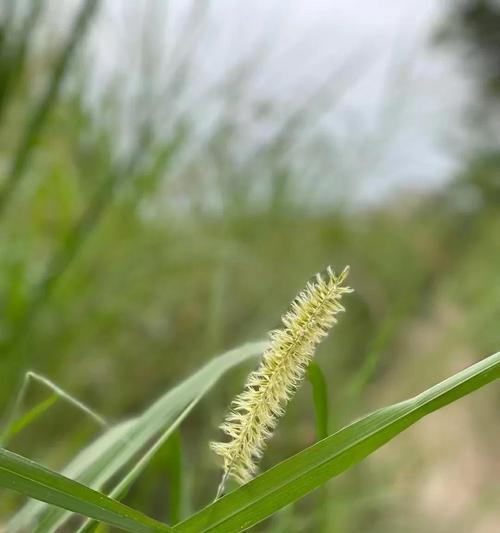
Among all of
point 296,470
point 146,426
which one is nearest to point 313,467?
point 296,470

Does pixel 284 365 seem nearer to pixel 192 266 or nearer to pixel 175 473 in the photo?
pixel 175 473

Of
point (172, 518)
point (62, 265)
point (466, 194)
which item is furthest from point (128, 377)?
point (466, 194)

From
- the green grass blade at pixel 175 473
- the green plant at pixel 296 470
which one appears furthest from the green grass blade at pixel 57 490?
the green grass blade at pixel 175 473

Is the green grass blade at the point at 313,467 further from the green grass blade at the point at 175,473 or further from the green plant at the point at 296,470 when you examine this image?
the green grass blade at the point at 175,473

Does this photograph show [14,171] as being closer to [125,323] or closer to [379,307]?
[125,323]

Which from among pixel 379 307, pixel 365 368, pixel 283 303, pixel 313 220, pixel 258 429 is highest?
pixel 313 220

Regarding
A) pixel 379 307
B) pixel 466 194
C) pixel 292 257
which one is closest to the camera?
pixel 292 257
